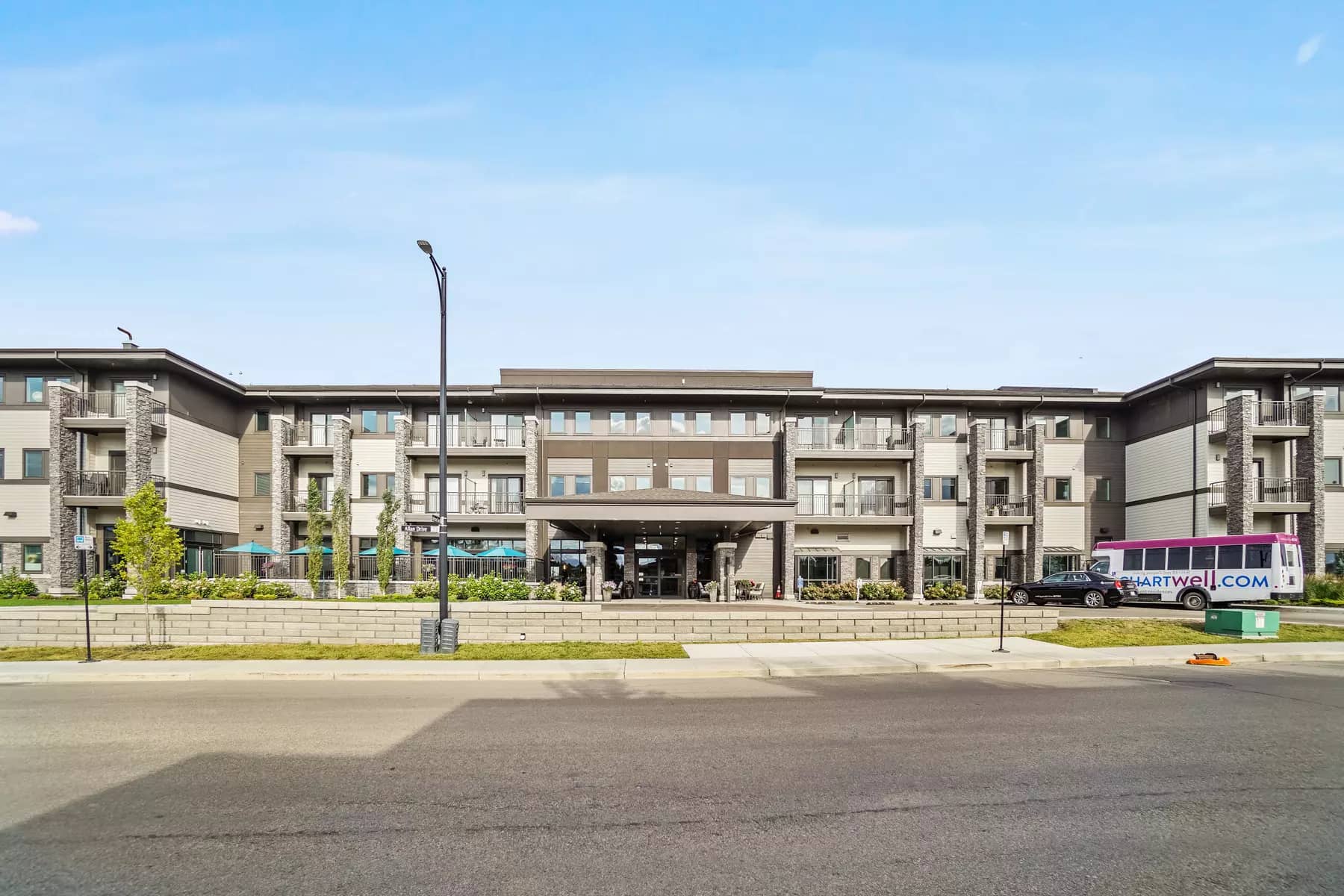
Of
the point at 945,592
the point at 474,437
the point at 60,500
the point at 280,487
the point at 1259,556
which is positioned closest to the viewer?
the point at 1259,556

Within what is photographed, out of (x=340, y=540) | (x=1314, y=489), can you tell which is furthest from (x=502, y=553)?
(x=1314, y=489)

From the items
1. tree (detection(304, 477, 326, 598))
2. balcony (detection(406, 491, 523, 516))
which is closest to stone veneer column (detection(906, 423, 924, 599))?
balcony (detection(406, 491, 523, 516))

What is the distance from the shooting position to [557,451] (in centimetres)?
3912

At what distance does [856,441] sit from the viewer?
40.6m

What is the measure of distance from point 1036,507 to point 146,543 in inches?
1588

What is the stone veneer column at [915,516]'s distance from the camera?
39.1m

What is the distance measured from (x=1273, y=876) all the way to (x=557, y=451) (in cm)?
3575

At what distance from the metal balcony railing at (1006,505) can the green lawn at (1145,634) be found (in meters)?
19.0

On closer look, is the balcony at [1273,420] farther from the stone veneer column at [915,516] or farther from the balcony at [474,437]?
the balcony at [474,437]

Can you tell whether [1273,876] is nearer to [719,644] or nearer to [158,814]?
[158,814]

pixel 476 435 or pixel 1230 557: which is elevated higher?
pixel 476 435

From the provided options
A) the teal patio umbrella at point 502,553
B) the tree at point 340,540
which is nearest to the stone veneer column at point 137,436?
the tree at point 340,540

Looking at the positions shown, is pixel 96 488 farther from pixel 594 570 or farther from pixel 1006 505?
pixel 1006 505

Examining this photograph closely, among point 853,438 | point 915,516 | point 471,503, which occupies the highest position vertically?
point 853,438
